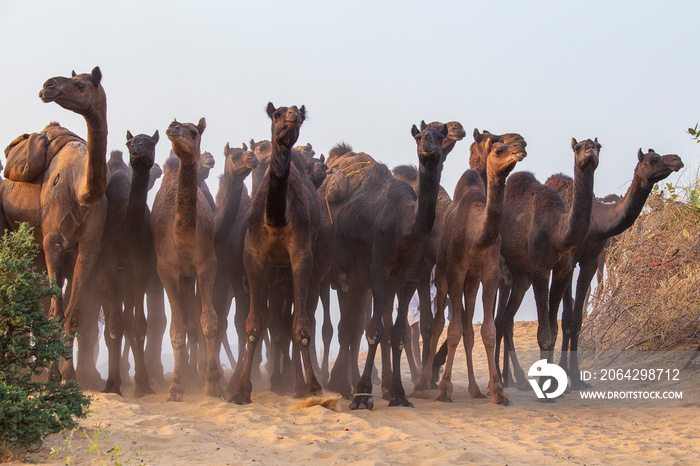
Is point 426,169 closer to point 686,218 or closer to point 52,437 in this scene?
point 52,437

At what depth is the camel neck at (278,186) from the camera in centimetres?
761

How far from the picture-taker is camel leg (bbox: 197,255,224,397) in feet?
27.0

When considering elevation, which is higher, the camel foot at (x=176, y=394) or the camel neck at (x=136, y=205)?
the camel neck at (x=136, y=205)

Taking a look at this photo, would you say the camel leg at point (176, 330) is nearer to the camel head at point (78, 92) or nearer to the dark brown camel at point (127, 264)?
the dark brown camel at point (127, 264)

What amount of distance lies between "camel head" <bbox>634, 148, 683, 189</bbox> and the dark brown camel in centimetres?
638

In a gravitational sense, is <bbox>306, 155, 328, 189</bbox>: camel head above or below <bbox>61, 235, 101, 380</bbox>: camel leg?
above

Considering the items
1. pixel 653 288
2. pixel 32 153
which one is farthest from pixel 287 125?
pixel 653 288

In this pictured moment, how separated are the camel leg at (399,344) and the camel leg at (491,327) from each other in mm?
962

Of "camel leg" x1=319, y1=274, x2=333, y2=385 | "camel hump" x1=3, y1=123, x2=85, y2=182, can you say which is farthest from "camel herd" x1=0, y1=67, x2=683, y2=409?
"camel leg" x1=319, y1=274, x2=333, y2=385

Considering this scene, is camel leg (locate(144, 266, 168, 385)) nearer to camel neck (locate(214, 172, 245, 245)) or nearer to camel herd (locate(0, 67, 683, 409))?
camel herd (locate(0, 67, 683, 409))

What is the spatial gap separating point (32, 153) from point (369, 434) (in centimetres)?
556

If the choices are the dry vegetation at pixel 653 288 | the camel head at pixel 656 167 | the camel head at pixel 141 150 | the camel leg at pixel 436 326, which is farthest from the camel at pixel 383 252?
the dry vegetation at pixel 653 288

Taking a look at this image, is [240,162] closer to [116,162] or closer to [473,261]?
[116,162]

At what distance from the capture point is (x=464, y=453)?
5523 mm
